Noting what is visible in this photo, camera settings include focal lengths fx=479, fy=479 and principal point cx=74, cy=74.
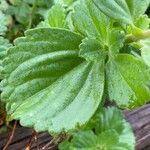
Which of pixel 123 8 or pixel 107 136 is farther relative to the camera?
pixel 107 136

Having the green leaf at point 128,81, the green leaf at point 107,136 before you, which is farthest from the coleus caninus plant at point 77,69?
the green leaf at point 107,136

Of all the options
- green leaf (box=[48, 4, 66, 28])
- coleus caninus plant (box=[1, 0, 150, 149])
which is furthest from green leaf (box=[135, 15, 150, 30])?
green leaf (box=[48, 4, 66, 28])

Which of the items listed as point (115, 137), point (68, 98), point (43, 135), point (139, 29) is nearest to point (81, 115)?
point (68, 98)

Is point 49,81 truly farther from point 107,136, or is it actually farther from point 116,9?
point 107,136

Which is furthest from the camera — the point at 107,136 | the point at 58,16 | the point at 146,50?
the point at 107,136

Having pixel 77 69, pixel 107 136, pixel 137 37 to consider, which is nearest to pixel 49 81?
pixel 77 69

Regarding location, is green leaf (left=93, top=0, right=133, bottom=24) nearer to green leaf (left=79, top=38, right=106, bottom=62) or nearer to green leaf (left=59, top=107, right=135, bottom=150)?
green leaf (left=79, top=38, right=106, bottom=62)

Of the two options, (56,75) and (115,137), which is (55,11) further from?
→ (115,137)

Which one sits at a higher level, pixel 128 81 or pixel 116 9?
pixel 116 9
